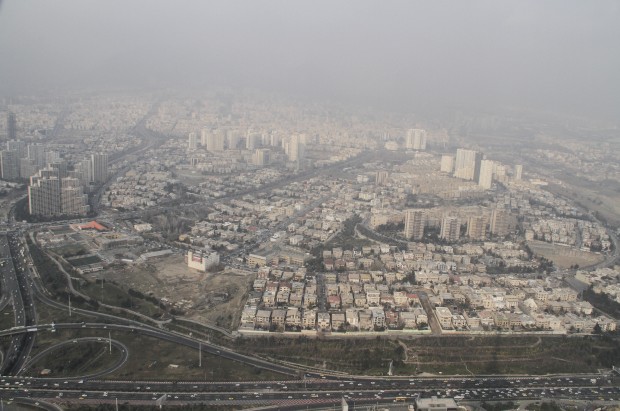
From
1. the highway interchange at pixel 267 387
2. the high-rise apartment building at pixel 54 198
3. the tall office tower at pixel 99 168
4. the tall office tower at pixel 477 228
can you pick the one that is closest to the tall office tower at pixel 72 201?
the high-rise apartment building at pixel 54 198

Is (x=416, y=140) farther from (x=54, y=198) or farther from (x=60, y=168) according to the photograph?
(x=54, y=198)

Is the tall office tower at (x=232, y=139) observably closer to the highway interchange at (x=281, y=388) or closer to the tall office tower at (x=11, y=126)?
the tall office tower at (x=11, y=126)

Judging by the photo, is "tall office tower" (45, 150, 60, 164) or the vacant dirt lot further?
"tall office tower" (45, 150, 60, 164)

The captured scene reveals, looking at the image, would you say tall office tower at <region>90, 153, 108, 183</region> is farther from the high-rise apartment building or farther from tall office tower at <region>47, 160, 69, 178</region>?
the high-rise apartment building

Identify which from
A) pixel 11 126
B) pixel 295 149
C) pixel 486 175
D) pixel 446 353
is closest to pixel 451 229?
pixel 446 353

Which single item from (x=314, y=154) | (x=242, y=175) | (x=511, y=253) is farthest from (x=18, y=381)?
(x=314, y=154)

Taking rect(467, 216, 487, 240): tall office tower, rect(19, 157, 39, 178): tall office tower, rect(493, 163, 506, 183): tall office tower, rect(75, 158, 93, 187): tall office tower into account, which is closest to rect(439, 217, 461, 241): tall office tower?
rect(467, 216, 487, 240): tall office tower
